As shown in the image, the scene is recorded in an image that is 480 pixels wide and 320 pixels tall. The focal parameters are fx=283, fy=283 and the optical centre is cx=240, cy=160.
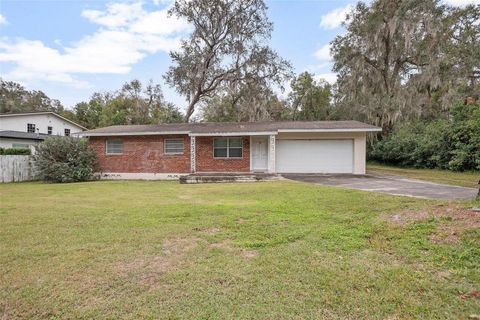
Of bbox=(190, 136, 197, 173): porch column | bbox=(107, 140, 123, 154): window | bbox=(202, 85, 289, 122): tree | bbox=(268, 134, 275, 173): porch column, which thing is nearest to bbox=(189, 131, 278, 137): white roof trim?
bbox=(268, 134, 275, 173): porch column

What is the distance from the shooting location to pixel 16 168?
1545cm

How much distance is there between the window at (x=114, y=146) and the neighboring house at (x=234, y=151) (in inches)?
8.2

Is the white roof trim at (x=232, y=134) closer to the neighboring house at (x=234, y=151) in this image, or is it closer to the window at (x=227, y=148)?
the neighboring house at (x=234, y=151)

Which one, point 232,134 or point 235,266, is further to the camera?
point 232,134

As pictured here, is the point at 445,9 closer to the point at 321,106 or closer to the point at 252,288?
the point at 321,106

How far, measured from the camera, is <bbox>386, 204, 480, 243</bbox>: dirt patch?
436cm

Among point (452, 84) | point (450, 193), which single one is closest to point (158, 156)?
point (450, 193)

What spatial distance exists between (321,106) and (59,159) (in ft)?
71.1

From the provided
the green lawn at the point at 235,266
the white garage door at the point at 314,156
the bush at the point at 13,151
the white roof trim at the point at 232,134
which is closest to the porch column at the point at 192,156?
the white roof trim at the point at 232,134

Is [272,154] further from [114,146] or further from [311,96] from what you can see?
[311,96]

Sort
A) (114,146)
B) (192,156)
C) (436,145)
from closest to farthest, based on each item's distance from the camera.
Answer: (192,156)
(114,146)
(436,145)

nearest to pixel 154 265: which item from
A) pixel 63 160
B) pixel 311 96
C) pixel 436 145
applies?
pixel 63 160

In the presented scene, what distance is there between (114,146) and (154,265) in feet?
45.0

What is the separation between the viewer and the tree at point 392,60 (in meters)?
20.7
